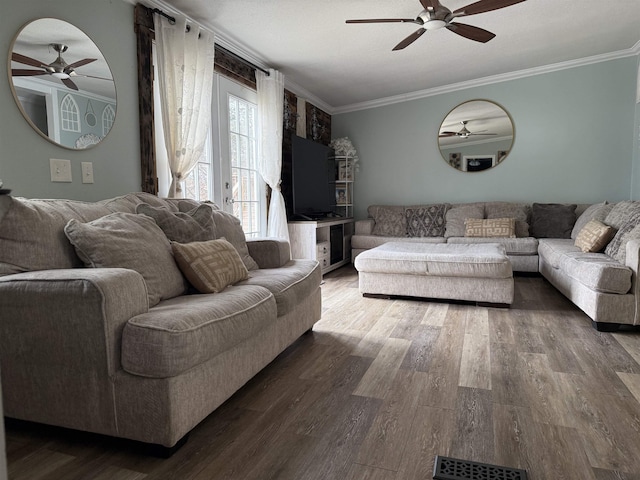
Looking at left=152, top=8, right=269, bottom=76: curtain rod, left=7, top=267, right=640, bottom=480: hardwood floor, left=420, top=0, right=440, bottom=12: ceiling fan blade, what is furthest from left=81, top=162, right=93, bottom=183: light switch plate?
left=420, top=0, right=440, bottom=12: ceiling fan blade

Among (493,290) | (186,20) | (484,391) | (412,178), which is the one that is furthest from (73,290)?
(412,178)

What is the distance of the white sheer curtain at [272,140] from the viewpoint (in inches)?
173

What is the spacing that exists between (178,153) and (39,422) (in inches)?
79.3

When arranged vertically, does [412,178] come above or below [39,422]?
above

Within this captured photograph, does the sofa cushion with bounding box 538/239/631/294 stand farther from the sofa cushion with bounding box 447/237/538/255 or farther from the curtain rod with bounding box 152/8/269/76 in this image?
the curtain rod with bounding box 152/8/269/76

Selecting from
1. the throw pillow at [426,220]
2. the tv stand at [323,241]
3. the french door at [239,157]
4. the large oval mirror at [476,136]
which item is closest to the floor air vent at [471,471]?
the french door at [239,157]

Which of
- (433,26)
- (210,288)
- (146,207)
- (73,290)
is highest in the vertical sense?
(433,26)

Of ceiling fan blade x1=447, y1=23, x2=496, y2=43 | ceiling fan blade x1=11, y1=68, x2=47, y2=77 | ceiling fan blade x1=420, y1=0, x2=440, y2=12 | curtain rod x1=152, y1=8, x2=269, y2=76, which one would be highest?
curtain rod x1=152, y1=8, x2=269, y2=76

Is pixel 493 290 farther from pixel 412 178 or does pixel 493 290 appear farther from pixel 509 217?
pixel 412 178

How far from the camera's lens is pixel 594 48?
4.60m

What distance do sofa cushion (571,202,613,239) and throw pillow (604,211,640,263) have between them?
2.46 ft

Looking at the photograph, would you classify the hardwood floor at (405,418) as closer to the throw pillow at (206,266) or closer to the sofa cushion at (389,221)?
the throw pillow at (206,266)

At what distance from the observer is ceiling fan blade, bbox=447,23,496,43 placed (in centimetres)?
305

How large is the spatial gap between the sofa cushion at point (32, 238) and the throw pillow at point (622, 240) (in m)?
3.44
